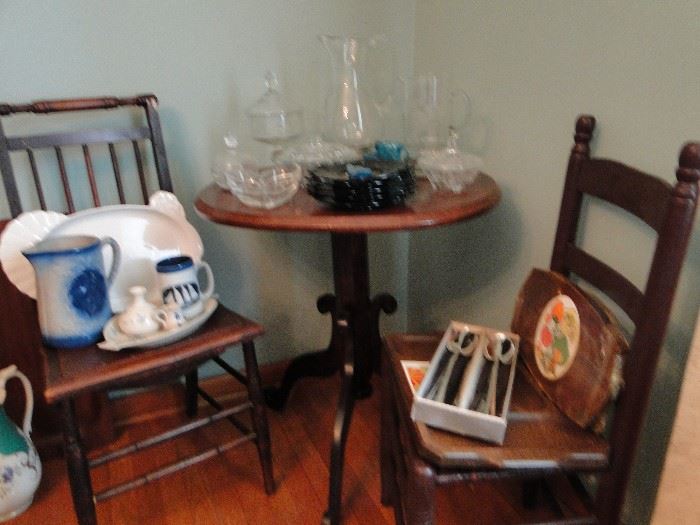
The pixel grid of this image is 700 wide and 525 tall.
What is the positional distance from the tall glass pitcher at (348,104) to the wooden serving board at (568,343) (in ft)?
1.87

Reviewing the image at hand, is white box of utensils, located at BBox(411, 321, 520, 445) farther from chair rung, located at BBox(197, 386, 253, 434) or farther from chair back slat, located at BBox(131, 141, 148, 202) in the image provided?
chair back slat, located at BBox(131, 141, 148, 202)

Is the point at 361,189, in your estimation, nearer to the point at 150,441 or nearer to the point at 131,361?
the point at 131,361

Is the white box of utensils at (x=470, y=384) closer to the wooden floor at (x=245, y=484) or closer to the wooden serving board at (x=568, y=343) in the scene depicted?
the wooden serving board at (x=568, y=343)

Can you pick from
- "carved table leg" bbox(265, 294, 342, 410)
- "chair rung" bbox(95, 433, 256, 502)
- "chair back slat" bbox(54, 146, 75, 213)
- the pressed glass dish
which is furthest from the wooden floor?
the pressed glass dish

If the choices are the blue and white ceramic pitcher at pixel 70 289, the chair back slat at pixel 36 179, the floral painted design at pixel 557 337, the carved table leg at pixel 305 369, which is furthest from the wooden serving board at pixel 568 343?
the chair back slat at pixel 36 179

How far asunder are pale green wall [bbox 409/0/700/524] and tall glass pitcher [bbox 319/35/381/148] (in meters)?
0.29

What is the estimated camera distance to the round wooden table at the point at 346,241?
3.38 ft

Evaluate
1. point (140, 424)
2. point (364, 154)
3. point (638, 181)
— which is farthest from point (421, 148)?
point (140, 424)

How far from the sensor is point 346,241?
133 centimetres

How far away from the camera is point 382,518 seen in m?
1.32

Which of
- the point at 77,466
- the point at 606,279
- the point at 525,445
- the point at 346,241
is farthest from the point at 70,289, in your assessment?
the point at 606,279

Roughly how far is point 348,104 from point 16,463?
115 cm

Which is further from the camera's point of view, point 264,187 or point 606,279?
point 264,187

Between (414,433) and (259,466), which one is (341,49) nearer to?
(414,433)
